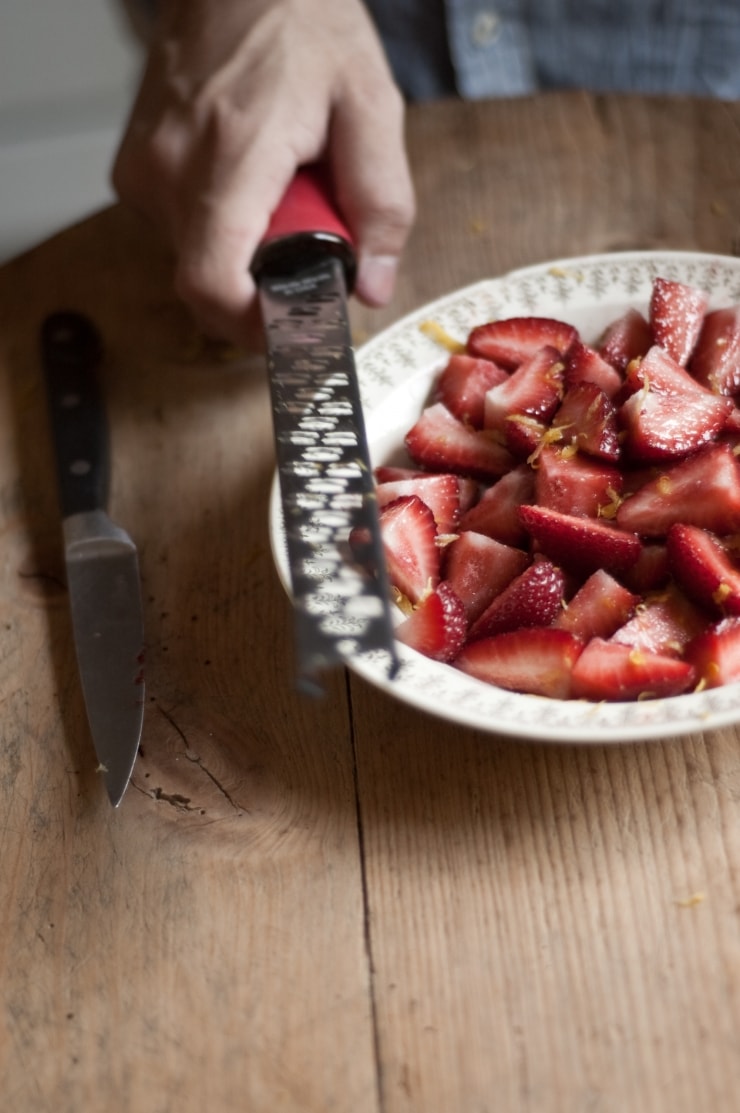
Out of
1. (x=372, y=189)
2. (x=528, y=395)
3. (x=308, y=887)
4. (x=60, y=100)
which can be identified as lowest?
(x=308, y=887)

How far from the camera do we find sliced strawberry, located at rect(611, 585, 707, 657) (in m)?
0.82

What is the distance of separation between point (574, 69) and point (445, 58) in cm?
18

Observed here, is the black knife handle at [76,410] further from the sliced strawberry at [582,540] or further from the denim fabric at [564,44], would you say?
the denim fabric at [564,44]

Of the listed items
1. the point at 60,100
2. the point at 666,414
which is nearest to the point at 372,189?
the point at 666,414

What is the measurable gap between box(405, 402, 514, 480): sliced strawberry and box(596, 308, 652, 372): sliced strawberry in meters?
0.14

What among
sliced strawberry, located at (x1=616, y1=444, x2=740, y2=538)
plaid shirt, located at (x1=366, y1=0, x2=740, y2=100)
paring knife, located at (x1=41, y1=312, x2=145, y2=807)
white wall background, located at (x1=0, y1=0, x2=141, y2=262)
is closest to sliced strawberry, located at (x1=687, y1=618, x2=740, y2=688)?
sliced strawberry, located at (x1=616, y1=444, x2=740, y2=538)

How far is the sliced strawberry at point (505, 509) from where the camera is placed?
3.09 ft

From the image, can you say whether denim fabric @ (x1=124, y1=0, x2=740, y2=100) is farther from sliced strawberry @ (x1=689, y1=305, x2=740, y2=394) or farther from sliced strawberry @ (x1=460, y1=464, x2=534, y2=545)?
sliced strawberry @ (x1=460, y1=464, x2=534, y2=545)

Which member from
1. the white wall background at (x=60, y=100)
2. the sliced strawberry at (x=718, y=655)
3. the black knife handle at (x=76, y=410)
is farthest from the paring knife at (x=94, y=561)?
the white wall background at (x=60, y=100)

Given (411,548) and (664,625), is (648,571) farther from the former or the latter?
(411,548)

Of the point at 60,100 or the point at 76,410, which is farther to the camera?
the point at 60,100

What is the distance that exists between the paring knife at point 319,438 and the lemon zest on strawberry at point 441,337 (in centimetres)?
9

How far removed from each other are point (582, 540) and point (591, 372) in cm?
20

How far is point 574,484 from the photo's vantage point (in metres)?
0.93
